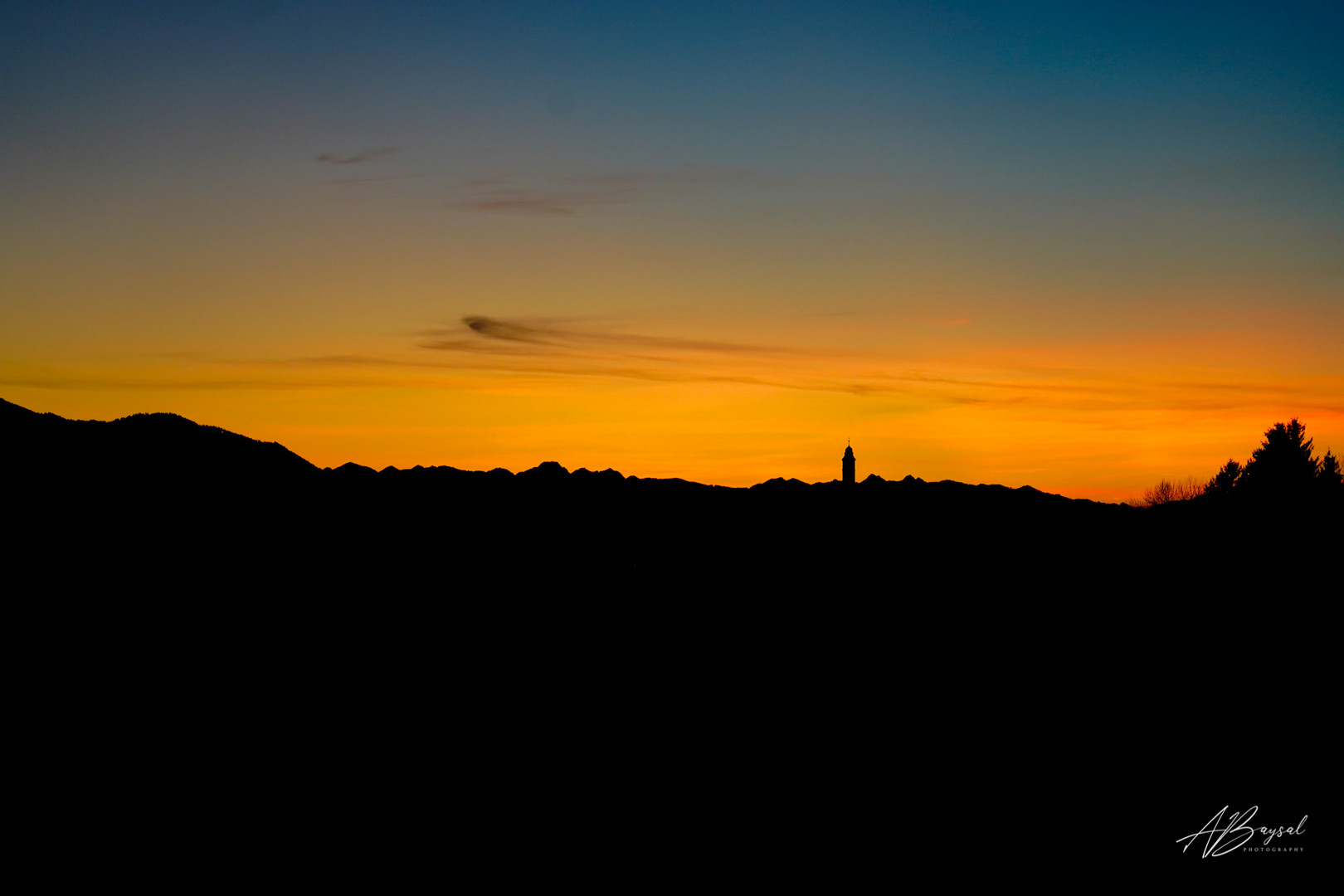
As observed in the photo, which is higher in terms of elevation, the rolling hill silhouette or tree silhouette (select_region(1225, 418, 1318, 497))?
tree silhouette (select_region(1225, 418, 1318, 497))

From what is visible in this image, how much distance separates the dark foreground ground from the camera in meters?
18.6

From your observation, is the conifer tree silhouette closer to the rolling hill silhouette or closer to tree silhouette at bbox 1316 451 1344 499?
tree silhouette at bbox 1316 451 1344 499


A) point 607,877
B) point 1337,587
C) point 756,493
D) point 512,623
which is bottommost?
point 607,877

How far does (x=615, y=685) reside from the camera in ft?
81.3

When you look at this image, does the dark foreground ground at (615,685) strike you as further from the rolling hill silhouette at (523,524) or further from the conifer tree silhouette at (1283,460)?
the conifer tree silhouette at (1283,460)

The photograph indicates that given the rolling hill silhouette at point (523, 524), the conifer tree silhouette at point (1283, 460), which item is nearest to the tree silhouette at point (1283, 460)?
the conifer tree silhouette at point (1283, 460)

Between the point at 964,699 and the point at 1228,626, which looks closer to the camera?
the point at 964,699

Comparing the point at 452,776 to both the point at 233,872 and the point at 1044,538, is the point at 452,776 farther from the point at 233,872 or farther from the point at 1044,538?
the point at 1044,538

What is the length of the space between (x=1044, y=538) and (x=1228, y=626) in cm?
946

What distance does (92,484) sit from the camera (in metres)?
27.2

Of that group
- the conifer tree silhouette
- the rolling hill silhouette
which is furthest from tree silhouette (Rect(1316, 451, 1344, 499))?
the rolling hill silhouette

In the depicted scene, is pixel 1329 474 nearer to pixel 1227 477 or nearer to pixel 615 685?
pixel 1227 477

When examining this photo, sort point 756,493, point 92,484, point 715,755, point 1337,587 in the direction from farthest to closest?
point 756,493 → point 1337,587 → point 92,484 → point 715,755

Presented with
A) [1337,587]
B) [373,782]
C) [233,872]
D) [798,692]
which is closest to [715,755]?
[798,692]
